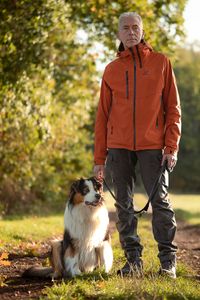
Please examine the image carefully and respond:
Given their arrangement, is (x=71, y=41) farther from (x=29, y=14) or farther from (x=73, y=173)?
(x=73, y=173)

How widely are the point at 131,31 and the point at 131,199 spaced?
1.79 m

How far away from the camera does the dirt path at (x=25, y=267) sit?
17.6ft

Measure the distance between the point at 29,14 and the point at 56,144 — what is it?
6.99 m

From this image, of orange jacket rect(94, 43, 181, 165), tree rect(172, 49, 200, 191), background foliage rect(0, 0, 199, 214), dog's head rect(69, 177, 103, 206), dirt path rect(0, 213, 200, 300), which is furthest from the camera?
tree rect(172, 49, 200, 191)

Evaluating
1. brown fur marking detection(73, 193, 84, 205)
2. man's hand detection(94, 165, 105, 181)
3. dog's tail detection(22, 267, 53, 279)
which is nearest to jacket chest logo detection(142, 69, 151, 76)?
man's hand detection(94, 165, 105, 181)

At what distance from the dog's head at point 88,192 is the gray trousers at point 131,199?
216mm

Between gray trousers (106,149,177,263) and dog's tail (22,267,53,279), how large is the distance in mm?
869

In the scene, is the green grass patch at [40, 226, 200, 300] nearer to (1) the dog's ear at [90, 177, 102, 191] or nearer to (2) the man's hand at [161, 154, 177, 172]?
(1) the dog's ear at [90, 177, 102, 191]

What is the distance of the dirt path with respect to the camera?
5.38 meters

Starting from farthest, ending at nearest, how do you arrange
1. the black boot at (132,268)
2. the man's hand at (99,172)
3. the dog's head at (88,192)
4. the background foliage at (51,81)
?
1. the background foliage at (51,81)
2. the man's hand at (99,172)
3. the dog's head at (88,192)
4. the black boot at (132,268)

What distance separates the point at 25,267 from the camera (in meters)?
7.08

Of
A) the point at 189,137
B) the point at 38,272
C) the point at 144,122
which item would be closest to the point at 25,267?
the point at 38,272

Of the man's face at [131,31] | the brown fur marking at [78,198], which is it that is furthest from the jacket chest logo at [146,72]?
the brown fur marking at [78,198]

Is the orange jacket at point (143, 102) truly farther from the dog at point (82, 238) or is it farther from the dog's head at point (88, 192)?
the dog at point (82, 238)
